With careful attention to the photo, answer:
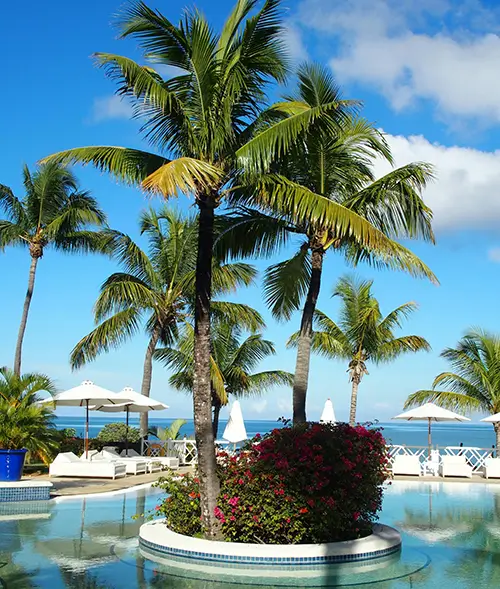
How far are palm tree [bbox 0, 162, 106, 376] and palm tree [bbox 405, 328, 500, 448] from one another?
13.1 metres

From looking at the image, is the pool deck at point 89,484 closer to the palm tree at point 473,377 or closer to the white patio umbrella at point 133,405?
the white patio umbrella at point 133,405

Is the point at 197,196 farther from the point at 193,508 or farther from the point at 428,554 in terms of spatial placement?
the point at 428,554

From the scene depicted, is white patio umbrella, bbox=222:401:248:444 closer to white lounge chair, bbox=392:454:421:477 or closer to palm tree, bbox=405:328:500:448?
white lounge chair, bbox=392:454:421:477

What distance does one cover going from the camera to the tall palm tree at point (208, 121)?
9.23m

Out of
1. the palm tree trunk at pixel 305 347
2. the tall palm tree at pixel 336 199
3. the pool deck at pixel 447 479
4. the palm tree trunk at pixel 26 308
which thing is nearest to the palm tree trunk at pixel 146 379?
the palm tree trunk at pixel 26 308

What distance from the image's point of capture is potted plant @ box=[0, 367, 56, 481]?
1482 cm

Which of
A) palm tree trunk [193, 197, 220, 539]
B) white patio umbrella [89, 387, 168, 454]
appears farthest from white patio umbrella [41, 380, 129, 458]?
palm tree trunk [193, 197, 220, 539]

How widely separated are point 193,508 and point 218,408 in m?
16.9

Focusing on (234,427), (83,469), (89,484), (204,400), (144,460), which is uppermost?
(204,400)

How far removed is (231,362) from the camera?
27688mm

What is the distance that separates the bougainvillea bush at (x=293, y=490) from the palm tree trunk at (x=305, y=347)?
2171 mm

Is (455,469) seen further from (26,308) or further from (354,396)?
(26,308)

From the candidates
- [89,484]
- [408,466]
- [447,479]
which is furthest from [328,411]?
[89,484]

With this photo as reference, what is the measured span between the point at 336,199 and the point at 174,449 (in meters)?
13.1
